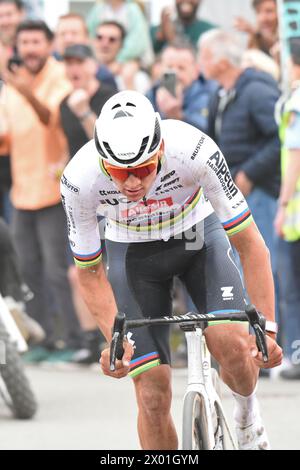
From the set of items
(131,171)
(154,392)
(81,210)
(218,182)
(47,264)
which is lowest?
(47,264)

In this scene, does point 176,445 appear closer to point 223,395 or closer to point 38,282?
point 223,395

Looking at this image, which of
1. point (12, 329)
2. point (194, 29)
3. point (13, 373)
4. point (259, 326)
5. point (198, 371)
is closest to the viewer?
point (259, 326)

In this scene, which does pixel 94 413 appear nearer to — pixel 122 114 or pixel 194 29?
pixel 122 114

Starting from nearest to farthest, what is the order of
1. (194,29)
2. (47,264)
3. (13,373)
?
(13,373)
(47,264)
(194,29)

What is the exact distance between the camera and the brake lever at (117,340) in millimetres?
5238

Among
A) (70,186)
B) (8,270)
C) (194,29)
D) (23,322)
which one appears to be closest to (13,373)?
(23,322)

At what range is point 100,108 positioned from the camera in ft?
36.4

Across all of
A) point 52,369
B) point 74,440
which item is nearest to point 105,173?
point 74,440

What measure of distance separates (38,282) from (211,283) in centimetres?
573

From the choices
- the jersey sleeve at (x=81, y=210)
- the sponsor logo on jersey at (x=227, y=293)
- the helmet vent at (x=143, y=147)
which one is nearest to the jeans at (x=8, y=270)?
the jersey sleeve at (x=81, y=210)

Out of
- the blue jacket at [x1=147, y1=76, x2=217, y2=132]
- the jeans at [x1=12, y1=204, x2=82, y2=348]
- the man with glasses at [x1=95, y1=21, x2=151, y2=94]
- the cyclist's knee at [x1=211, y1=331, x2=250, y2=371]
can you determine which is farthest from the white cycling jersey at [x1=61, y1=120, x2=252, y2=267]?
the man with glasses at [x1=95, y1=21, x2=151, y2=94]

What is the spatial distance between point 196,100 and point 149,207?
Answer: 4922 millimetres

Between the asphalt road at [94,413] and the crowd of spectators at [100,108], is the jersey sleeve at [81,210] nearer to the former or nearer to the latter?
the asphalt road at [94,413]

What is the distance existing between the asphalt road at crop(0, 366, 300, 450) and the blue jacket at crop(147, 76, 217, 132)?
7.08 ft
